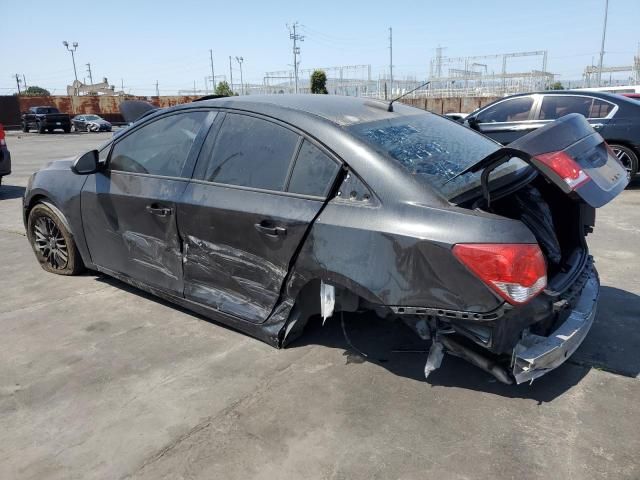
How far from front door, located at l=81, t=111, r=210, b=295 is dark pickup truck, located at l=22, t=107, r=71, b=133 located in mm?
33046

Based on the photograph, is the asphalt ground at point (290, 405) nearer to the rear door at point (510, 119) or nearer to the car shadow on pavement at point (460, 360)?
the car shadow on pavement at point (460, 360)

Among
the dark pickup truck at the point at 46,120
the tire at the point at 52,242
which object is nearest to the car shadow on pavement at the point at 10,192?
the tire at the point at 52,242

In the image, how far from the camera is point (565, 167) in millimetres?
2189

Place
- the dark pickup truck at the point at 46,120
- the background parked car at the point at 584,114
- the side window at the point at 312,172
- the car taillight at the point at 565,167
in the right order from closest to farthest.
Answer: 1. the car taillight at the point at 565,167
2. the side window at the point at 312,172
3. the background parked car at the point at 584,114
4. the dark pickup truck at the point at 46,120

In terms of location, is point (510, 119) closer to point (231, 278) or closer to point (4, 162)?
point (231, 278)

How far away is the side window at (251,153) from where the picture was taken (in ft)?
9.59

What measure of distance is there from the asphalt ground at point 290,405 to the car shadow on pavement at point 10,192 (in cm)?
625

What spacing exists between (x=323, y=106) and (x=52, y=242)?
2949 millimetres

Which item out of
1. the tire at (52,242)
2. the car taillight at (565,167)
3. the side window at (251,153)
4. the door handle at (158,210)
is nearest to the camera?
the car taillight at (565,167)

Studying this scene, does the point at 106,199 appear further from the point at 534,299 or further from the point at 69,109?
the point at 69,109

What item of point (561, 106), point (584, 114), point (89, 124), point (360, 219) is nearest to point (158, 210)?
point (360, 219)

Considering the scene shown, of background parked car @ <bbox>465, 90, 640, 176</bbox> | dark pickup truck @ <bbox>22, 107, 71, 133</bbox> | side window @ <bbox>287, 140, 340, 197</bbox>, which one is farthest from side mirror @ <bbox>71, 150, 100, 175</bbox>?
dark pickup truck @ <bbox>22, 107, 71, 133</bbox>

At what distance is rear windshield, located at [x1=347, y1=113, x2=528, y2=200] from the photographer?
8.51 feet

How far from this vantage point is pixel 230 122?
321 cm
